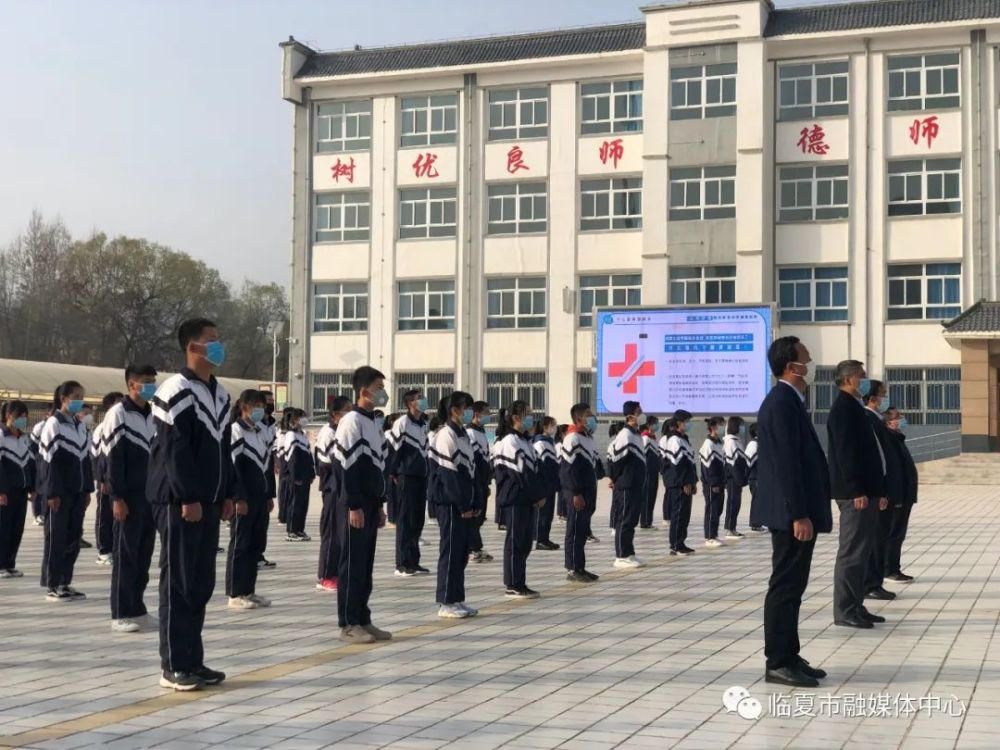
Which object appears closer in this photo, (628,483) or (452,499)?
(452,499)

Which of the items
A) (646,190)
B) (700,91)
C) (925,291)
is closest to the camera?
(925,291)

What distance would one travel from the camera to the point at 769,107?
3772cm

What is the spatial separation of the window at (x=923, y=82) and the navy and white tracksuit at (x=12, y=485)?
3018 cm

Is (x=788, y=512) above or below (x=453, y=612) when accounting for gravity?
above

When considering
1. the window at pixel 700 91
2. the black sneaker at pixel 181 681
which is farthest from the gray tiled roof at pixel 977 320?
the black sneaker at pixel 181 681

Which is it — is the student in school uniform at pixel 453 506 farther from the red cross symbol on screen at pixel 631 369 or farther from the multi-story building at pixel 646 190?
the multi-story building at pixel 646 190

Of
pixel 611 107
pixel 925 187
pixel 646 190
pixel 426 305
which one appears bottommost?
pixel 426 305

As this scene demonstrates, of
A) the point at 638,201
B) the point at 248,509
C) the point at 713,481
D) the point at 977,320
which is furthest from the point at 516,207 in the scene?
the point at 248,509

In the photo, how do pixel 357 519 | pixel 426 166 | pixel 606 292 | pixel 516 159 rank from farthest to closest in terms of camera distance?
1. pixel 426 166
2. pixel 516 159
3. pixel 606 292
4. pixel 357 519

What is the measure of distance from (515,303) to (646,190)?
5.53 metres

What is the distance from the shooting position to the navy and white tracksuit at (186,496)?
6.92m

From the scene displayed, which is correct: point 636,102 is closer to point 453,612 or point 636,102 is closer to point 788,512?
point 453,612

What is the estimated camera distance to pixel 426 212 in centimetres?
4156

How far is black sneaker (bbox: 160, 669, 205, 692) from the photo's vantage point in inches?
265
